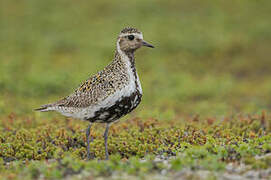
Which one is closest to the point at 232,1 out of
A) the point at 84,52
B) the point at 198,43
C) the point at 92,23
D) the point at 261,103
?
the point at 198,43

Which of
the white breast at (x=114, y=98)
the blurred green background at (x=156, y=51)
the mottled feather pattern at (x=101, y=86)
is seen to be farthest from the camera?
the blurred green background at (x=156, y=51)

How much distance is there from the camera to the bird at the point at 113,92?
8148mm

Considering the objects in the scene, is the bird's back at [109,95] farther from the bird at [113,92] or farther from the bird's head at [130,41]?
the bird's head at [130,41]

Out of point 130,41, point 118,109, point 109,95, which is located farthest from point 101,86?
point 130,41

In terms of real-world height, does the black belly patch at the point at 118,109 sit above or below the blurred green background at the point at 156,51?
below

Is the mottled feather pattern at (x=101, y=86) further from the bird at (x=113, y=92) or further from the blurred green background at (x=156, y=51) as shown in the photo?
the blurred green background at (x=156, y=51)

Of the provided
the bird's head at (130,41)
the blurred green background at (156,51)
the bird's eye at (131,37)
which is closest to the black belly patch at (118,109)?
the bird's head at (130,41)

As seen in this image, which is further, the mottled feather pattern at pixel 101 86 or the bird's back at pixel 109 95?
the mottled feather pattern at pixel 101 86

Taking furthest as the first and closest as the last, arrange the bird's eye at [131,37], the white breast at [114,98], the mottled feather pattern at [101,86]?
1. the bird's eye at [131,37]
2. the mottled feather pattern at [101,86]
3. the white breast at [114,98]

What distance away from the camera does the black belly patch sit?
8117mm

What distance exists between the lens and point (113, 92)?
8141mm

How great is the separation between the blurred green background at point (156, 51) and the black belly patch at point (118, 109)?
13.6ft

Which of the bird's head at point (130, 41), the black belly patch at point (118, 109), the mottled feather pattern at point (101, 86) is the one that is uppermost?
the bird's head at point (130, 41)

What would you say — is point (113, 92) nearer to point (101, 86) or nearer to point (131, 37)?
point (101, 86)
